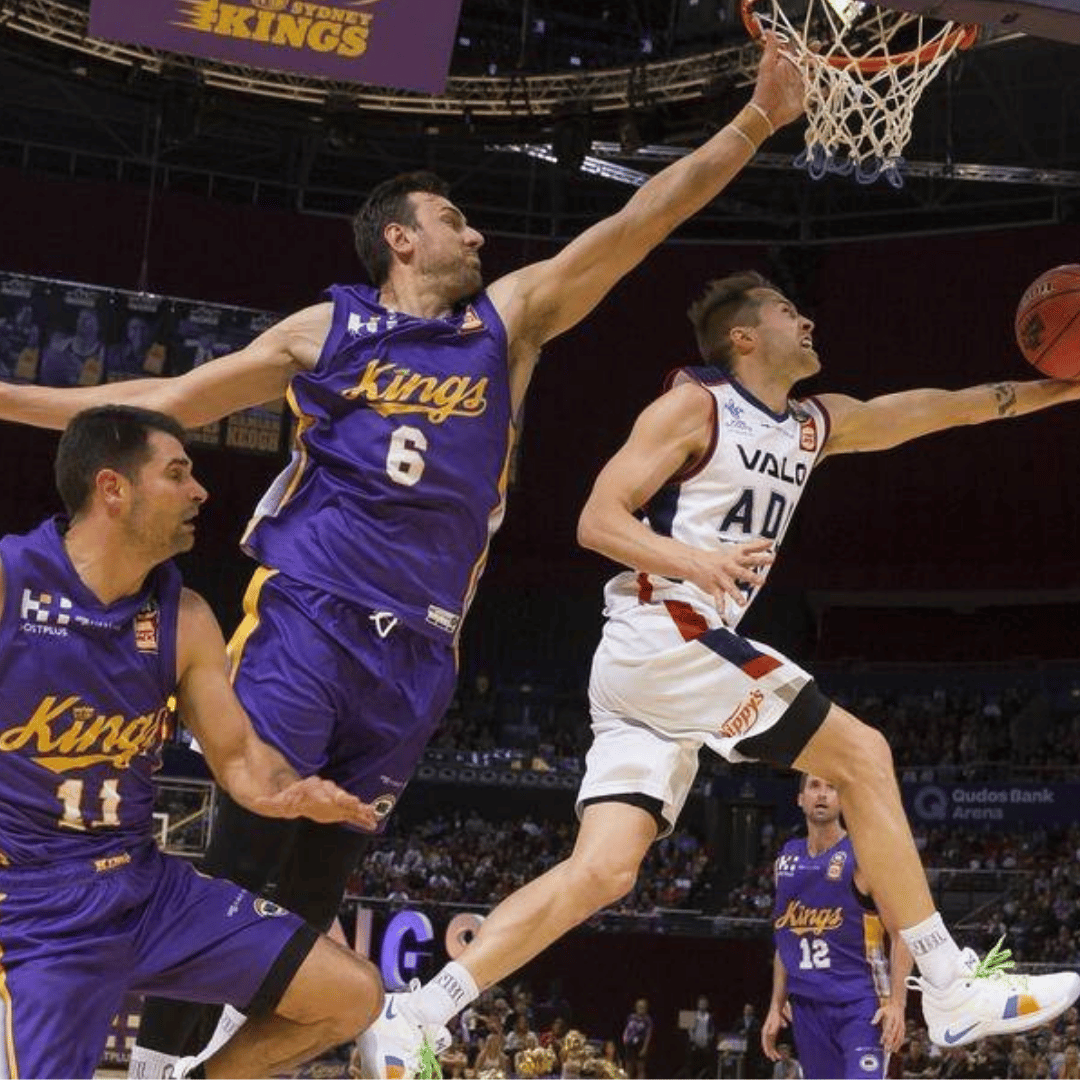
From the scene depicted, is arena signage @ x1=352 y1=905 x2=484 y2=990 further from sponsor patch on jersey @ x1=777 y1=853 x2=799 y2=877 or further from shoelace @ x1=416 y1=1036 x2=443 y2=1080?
shoelace @ x1=416 y1=1036 x2=443 y2=1080

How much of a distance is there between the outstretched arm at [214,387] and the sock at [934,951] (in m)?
2.50

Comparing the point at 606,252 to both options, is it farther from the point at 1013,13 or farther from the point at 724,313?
the point at 1013,13

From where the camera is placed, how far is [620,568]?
25750 mm

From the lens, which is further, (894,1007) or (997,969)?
(894,1007)

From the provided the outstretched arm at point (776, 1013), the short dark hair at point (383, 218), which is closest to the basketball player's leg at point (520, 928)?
the short dark hair at point (383, 218)

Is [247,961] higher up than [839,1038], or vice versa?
[247,961]

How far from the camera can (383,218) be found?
17.4 ft

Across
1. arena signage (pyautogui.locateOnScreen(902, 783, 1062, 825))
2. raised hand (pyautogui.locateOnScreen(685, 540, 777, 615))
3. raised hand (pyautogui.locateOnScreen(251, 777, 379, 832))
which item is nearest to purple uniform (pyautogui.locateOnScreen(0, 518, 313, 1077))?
raised hand (pyautogui.locateOnScreen(251, 777, 379, 832))

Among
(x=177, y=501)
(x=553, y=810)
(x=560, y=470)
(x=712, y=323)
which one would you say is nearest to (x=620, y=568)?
(x=560, y=470)

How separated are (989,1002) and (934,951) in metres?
0.21

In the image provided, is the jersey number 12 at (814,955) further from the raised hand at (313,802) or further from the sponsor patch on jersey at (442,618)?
the raised hand at (313,802)

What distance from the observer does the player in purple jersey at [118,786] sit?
13.2ft

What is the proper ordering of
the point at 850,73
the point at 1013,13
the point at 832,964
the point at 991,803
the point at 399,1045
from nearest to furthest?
1. the point at 399,1045
2. the point at 1013,13
3. the point at 850,73
4. the point at 832,964
5. the point at 991,803

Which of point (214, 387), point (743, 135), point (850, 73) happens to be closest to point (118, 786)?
point (214, 387)
